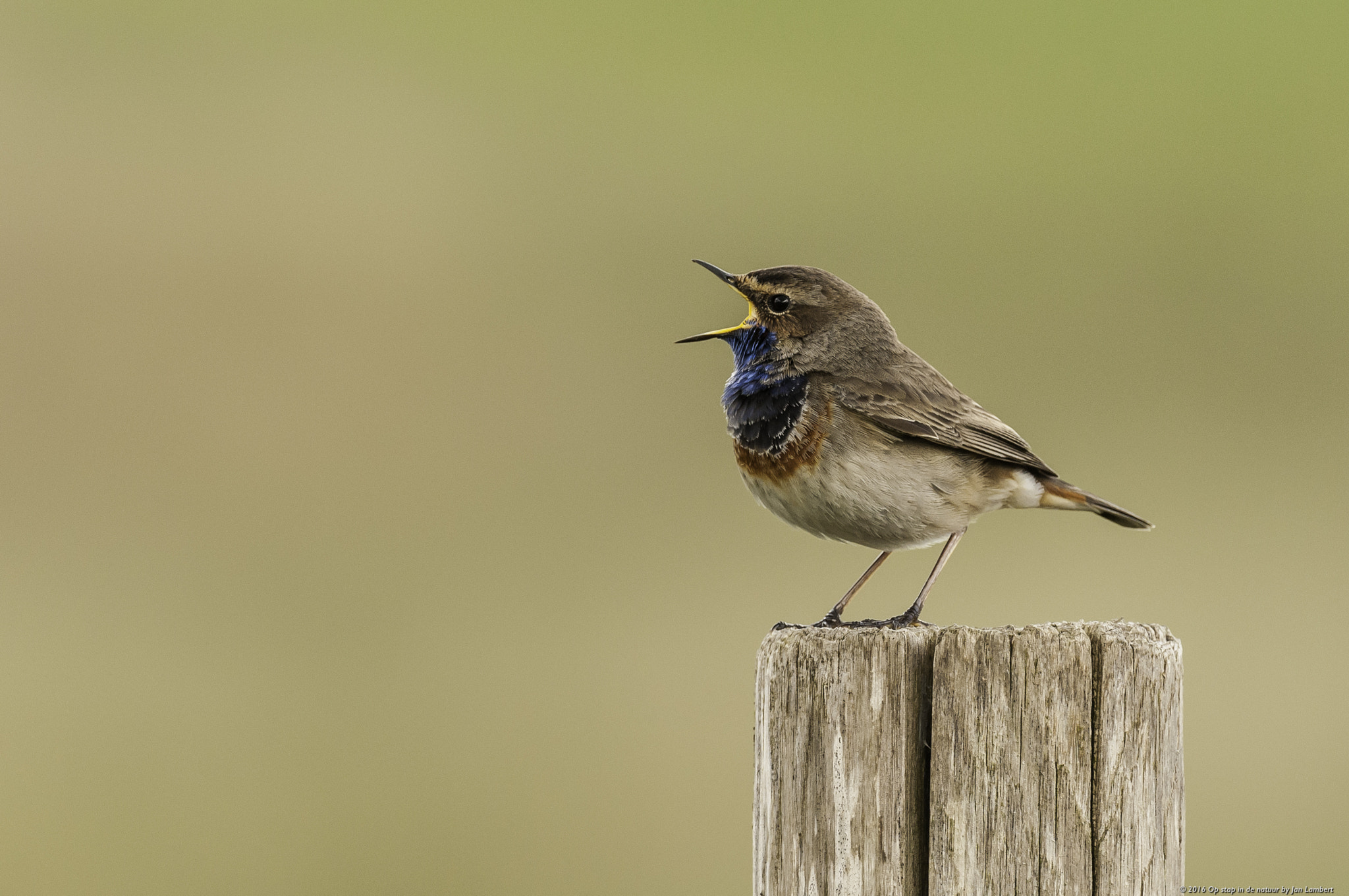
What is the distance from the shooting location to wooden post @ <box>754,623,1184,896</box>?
364cm

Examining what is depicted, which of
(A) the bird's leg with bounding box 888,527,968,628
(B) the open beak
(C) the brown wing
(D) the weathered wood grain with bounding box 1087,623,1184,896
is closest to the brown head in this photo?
(B) the open beak

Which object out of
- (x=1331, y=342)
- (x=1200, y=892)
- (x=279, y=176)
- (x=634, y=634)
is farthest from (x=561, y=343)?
(x=1200, y=892)

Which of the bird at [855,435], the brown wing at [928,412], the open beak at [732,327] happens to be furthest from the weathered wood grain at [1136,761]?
the open beak at [732,327]

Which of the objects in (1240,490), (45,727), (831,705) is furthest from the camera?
(1240,490)

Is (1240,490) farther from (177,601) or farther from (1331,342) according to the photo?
(177,601)

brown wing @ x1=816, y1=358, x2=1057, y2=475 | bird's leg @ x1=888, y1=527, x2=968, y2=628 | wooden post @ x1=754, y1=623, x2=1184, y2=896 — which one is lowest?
wooden post @ x1=754, y1=623, x2=1184, y2=896

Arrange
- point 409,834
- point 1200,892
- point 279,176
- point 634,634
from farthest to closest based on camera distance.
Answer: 1. point 279,176
2. point 634,634
3. point 409,834
4. point 1200,892

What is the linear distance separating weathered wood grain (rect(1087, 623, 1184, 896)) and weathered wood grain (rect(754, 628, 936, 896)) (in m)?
0.42

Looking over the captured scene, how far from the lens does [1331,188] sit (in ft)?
58.3

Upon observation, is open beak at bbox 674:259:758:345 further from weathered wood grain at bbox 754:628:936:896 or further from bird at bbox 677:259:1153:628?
weathered wood grain at bbox 754:628:936:896

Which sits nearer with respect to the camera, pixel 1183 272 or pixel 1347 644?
pixel 1347 644

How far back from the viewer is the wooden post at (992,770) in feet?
12.0

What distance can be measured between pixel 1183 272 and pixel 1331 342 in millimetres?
1662

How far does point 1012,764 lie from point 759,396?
274cm
